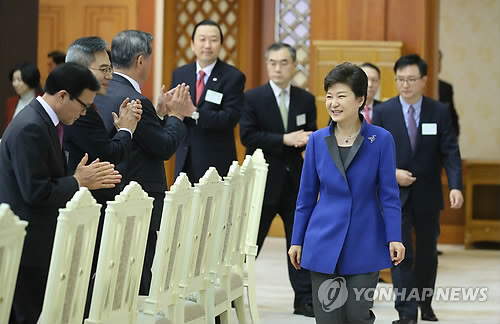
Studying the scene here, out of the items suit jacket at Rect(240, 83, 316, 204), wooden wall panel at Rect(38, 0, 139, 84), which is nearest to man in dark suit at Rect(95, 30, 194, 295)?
suit jacket at Rect(240, 83, 316, 204)

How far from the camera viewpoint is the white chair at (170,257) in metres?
2.96

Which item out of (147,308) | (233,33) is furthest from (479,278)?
(147,308)

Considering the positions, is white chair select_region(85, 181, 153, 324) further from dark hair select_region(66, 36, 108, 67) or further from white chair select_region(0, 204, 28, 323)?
dark hair select_region(66, 36, 108, 67)

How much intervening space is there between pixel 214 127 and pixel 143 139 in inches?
51.8

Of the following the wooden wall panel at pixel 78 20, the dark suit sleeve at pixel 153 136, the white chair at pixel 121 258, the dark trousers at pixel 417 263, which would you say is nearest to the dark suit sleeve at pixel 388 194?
the white chair at pixel 121 258

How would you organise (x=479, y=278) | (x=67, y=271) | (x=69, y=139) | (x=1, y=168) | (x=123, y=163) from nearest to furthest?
(x=67, y=271) < (x=1, y=168) < (x=69, y=139) < (x=123, y=163) < (x=479, y=278)

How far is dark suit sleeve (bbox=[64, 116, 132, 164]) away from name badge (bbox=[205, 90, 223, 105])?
1696 mm

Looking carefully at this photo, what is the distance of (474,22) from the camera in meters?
9.65

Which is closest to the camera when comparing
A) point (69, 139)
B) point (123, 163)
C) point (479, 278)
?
→ point (69, 139)

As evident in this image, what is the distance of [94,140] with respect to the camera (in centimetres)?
335

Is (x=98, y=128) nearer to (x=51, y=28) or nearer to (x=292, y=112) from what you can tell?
(x=292, y=112)

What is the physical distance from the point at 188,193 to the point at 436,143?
2.12 m

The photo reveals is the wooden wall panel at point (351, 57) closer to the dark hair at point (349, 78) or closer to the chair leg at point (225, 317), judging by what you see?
the chair leg at point (225, 317)

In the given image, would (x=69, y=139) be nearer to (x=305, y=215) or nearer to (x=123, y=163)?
(x=123, y=163)
